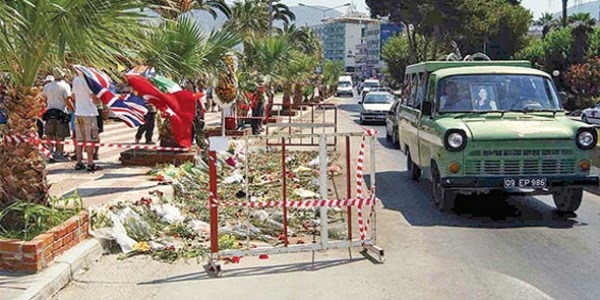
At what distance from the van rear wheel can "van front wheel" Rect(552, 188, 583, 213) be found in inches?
55.8

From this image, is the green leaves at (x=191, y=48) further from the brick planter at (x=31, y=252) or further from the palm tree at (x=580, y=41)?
the palm tree at (x=580, y=41)

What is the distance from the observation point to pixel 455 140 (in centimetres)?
898

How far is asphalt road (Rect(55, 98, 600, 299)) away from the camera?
602 cm

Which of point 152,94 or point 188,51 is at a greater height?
point 188,51

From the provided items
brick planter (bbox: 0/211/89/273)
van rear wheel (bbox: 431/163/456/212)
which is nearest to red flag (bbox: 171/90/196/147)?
van rear wheel (bbox: 431/163/456/212)

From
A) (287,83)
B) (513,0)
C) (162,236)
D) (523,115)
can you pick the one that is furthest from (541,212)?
(513,0)

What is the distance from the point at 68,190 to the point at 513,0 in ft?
184

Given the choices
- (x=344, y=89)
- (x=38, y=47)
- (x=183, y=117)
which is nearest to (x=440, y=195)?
(x=183, y=117)

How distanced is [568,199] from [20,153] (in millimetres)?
6881

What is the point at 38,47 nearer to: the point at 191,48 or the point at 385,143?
the point at 191,48

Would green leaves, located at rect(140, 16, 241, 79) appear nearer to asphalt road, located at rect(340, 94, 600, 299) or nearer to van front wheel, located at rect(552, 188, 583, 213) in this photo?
asphalt road, located at rect(340, 94, 600, 299)

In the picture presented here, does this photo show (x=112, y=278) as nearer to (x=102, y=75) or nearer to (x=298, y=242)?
(x=298, y=242)

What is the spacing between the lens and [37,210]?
638cm

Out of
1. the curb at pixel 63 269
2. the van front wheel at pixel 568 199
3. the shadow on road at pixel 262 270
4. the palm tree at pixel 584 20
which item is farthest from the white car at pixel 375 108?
the palm tree at pixel 584 20
